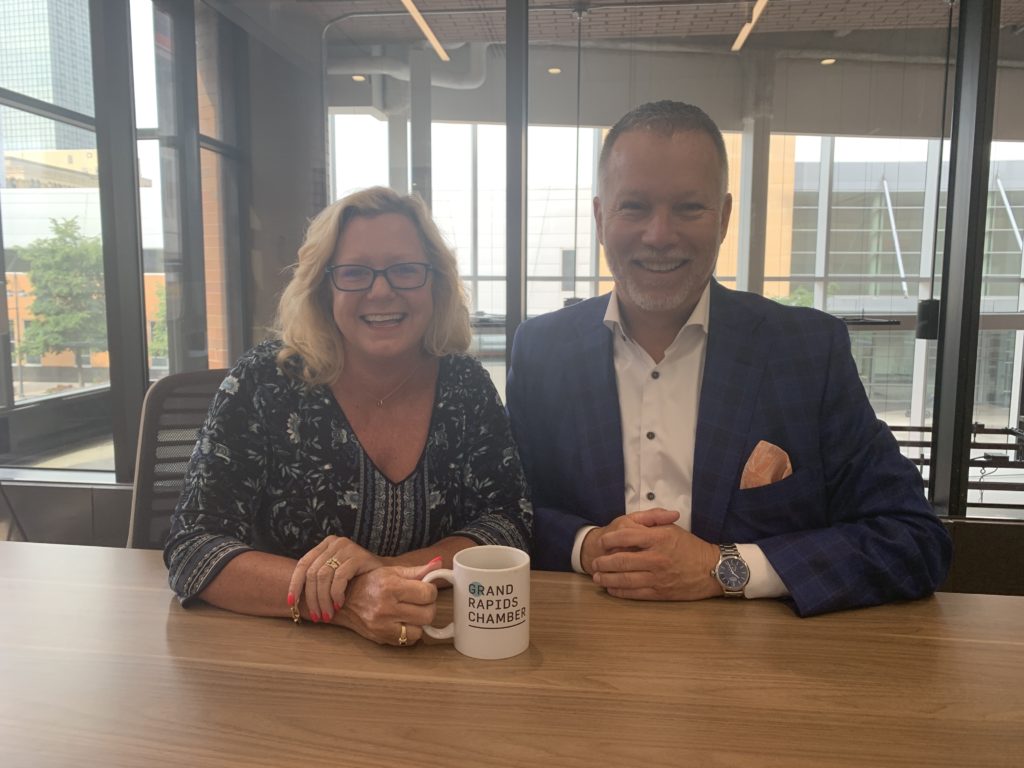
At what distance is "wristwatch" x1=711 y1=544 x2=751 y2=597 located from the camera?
3.64ft

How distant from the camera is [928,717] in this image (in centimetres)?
77

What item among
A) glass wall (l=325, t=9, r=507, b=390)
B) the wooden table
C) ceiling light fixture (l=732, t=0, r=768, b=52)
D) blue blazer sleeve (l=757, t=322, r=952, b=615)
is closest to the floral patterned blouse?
the wooden table

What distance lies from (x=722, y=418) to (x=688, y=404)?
0.11 meters

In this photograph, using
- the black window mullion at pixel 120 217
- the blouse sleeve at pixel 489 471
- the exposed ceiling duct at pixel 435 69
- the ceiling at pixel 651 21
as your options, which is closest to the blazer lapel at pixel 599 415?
the blouse sleeve at pixel 489 471

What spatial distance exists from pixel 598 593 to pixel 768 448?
1.56ft

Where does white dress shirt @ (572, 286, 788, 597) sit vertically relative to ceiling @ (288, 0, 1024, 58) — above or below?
below

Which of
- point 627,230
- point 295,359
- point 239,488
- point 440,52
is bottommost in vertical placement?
point 239,488

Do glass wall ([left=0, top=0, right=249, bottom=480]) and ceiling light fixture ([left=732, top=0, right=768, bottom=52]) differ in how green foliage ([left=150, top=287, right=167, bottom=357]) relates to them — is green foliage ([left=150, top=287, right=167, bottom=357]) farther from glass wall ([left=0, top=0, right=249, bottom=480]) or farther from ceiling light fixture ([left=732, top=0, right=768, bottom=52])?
ceiling light fixture ([left=732, top=0, right=768, bottom=52])

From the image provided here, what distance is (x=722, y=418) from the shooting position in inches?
54.1

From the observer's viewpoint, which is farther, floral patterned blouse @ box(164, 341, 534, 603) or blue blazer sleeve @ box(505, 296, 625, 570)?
blue blazer sleeve @ box(505, 296, 625, 570)

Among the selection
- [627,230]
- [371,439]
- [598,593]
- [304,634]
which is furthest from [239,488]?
[627,230]

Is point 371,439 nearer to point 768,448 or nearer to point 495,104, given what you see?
point 768,448

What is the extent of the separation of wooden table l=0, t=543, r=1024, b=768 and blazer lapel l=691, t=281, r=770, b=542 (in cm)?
29

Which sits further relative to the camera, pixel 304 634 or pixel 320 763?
pixel 304 634
